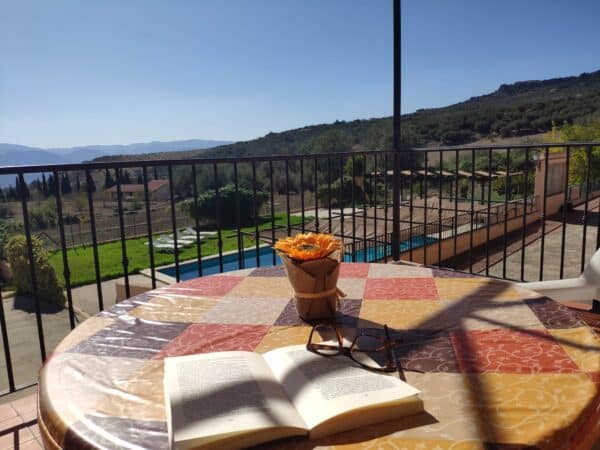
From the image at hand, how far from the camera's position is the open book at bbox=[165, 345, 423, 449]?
622mm

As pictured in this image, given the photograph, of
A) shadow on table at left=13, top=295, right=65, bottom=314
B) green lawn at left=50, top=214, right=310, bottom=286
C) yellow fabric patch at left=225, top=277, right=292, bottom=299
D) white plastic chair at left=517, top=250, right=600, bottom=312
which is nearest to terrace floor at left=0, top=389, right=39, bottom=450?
yellow fabric patch at left=225, top=277, right=292, bottom=299

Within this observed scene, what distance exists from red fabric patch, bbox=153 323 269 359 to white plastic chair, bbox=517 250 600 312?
1061mm

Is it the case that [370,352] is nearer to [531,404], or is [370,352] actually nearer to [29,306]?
[531,404]

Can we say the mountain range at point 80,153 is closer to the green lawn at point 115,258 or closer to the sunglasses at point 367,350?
the sunglasses at point 367,350

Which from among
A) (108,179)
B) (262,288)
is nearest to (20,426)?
(262,288)

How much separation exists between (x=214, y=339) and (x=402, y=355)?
1.41ft

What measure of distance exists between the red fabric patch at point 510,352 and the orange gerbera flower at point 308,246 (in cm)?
35

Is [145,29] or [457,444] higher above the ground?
[145,29]

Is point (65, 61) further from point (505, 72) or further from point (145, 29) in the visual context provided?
point (505, 72)

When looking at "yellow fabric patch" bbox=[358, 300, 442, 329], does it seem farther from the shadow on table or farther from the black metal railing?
the shadow on table

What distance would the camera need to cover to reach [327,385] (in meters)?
0.75

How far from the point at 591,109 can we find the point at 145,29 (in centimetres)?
2393

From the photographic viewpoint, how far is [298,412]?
680 mm

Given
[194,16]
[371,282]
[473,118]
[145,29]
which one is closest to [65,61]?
[145,29]
